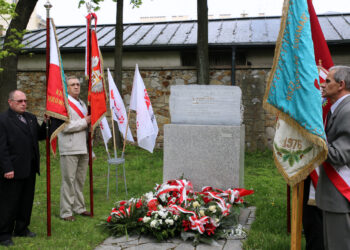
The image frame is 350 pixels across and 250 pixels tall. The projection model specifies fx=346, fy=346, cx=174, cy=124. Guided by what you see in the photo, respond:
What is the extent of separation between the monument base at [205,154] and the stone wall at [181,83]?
5.91 m

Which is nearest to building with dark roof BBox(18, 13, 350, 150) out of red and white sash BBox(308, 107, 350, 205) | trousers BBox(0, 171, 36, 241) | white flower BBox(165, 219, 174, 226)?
white flower BBox(165, 219, 174, 226)

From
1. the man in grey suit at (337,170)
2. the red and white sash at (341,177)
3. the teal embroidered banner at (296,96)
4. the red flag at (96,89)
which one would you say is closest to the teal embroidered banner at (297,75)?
the teal embroidered banner at (296,96)

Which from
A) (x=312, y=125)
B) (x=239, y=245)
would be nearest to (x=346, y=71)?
(x=312, y=125)

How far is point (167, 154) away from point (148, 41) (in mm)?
7791

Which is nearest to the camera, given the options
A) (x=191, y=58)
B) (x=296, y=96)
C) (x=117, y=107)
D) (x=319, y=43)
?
(x=296, y=96)

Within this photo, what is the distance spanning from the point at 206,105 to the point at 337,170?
299 cm

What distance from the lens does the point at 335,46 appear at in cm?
1063

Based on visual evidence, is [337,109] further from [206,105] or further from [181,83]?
[181,83]

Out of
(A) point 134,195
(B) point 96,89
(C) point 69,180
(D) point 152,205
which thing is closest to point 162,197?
(D) point 152,205

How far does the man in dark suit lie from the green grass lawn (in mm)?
354

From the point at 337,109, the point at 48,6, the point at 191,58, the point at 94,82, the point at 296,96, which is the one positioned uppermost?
the point at 191,58

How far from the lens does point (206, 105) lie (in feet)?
18.0

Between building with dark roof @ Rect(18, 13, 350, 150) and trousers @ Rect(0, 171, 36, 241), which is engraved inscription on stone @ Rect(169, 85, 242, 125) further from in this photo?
building with dark roof @ Rect(18, 13, 350, 150)

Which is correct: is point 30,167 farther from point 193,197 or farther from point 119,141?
point 119,141
